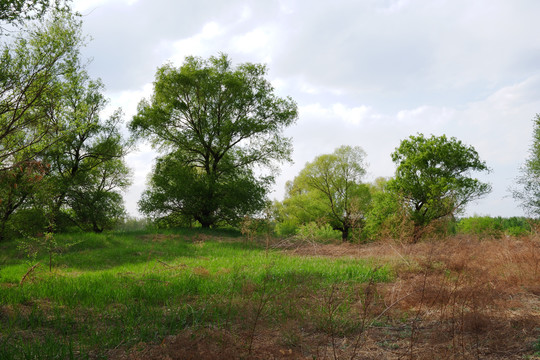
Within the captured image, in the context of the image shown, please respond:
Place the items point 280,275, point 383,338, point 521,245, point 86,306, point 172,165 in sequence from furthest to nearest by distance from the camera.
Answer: point 172,165 → point 521,245 → point 280,275 → point 86,306 → point 383,338

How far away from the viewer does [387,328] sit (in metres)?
5.52

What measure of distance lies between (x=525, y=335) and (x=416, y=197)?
22996 mm

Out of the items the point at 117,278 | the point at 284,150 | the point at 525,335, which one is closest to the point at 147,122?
the point at 284,150

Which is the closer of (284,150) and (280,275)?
(280,275)

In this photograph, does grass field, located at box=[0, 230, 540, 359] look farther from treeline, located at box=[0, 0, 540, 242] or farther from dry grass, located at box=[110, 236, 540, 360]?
treeline, located at box=[0, 0, 540, 242]

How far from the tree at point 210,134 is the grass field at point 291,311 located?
587 inches

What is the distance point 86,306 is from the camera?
6.46m

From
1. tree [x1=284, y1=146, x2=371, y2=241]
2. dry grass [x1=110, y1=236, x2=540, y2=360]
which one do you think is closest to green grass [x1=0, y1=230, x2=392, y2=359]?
dry grass [x1=110, y1=236, x2=540, y2=360]

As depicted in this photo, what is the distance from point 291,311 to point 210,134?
72.3 ft

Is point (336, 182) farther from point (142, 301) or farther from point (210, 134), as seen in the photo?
point (142, 301)

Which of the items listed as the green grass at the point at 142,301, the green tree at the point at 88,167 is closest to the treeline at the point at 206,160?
the green tree at the point at 88,167

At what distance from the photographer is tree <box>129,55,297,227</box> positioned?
25516 millimetres

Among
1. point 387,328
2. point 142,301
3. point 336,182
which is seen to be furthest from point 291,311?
point 336,182

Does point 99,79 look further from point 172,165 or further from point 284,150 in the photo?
point 284,150
